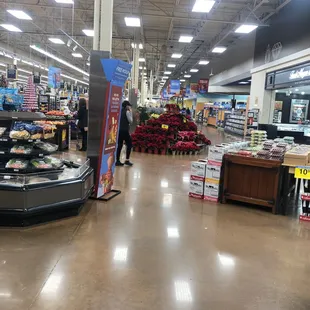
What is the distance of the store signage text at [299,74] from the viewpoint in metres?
11.7

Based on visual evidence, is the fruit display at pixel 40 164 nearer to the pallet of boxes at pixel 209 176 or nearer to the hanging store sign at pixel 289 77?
the pallet of boxes at pixel 209 176

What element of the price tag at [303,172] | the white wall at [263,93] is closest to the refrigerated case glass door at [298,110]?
the white wall at [263,93]

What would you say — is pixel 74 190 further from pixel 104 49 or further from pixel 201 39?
pixel 201 39

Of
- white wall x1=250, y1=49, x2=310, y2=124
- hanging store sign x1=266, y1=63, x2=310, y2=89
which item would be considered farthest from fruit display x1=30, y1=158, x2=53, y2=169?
white wall x1=250, y1=49, x2=310, y2=124

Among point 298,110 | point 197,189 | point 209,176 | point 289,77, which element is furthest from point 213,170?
point 298,110

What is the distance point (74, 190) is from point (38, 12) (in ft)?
49.2

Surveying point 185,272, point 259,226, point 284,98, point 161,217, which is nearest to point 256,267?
point 185,272

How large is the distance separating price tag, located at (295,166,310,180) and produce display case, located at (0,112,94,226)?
312 cm

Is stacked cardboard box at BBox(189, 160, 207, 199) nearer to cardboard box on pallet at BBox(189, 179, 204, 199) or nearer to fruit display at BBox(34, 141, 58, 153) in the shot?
cardboard box on pallet at BBox(189, 179, 204, 199)

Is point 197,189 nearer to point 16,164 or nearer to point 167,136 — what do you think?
point 16,164

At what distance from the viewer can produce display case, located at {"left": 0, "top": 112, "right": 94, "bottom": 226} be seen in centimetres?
417

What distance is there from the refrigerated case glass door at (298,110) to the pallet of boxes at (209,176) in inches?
628

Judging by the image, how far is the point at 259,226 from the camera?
4770 millimetres


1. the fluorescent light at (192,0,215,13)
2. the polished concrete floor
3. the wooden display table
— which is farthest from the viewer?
the fluorescent light at (192,0,215,13)
